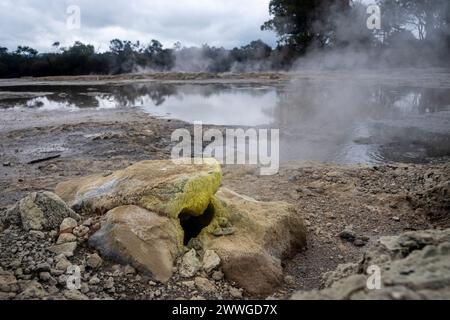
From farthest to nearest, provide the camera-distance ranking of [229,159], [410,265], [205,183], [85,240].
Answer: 1. [229,159]
2. [205,183]
3. [85,240]
4. [410,265]

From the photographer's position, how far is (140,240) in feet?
8.77

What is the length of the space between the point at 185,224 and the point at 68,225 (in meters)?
0.85

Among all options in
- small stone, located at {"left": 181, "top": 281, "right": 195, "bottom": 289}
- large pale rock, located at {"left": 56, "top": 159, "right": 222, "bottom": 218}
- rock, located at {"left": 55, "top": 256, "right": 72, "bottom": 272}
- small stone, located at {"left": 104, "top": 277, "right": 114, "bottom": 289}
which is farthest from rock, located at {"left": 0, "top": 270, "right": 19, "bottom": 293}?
small stone, located at {"left": 181, "top": 281, "right": 195, "bottom": 289}

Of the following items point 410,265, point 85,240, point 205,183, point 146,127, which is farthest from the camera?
point 146,127

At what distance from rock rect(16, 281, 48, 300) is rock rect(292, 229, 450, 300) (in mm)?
1377

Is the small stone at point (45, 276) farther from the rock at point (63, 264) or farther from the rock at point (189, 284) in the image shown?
the rock at point (189, 284)

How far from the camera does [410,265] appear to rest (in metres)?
1.79

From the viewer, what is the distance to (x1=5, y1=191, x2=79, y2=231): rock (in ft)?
9.63

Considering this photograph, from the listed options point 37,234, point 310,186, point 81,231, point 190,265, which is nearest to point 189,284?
point 190,265

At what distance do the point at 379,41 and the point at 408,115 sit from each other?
21.9 metres

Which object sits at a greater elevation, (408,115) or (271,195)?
(408,115)

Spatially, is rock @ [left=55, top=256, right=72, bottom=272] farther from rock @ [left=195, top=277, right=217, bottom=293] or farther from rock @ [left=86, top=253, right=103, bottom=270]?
rock @ [left=195, top=277, right=217, bottom=293]
